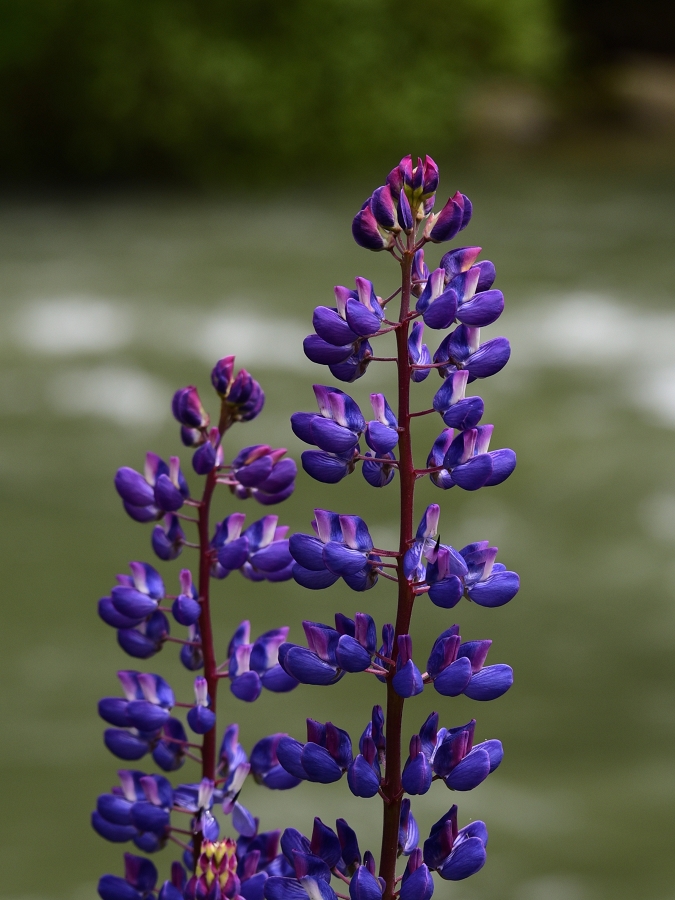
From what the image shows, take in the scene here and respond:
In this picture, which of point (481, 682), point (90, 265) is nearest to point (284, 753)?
point (481, 682)

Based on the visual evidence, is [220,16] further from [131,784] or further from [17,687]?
[131,784]

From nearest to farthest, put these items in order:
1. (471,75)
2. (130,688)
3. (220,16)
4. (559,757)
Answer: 1. (130,688)
2. (559,757)
3. (220,16)
4. (471,75)

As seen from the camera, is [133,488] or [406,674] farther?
[133,488]

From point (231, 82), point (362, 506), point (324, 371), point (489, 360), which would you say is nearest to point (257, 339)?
point (324, 371)

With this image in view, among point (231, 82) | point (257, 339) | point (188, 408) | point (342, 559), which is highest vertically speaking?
point (231, 82)

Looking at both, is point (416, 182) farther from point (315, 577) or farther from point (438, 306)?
point (315, 577)

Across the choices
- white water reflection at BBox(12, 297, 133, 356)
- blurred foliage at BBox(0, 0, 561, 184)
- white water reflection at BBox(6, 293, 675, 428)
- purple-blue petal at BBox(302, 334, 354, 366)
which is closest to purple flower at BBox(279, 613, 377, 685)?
purple-blue petal at BBox(302, 334, 354, 366)

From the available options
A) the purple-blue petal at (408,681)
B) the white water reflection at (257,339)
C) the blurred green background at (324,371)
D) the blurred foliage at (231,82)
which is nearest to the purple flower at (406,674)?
the purple-blue petal at (408,681)
